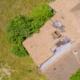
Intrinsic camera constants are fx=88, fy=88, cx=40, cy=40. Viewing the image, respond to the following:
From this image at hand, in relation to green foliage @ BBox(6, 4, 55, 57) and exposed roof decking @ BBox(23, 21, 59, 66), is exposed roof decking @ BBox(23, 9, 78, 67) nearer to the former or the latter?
exposed roof decking @ BBox(23, 21, 59, 66)

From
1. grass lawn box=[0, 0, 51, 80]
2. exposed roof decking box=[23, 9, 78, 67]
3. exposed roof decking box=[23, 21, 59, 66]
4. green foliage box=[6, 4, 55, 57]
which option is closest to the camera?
exposed roof decking box=[23, 9, 78, 67]

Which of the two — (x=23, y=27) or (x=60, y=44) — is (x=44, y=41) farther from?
(x=23, y=27)

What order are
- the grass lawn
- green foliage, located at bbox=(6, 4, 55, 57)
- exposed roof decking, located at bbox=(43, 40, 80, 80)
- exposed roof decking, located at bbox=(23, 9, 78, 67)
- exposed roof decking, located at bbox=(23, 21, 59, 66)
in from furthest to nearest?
the grass lawn
green foliage, located at bbox=(6, 4, 55, 57)
exposed roof decking, located at bbox=(23, 21, 59, 66)
exposed roof decking, located at bbox=(23, 9, 78, 67)
exposed roof decking, located at bbox=(43, 40, 80, 80)

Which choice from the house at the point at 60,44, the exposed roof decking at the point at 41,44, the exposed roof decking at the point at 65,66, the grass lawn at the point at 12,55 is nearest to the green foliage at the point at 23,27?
the exposed roof decking at the point at 41,44

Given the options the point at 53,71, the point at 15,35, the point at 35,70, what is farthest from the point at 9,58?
the point at 53,71

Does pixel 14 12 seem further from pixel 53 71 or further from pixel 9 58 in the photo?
pixel 53 71

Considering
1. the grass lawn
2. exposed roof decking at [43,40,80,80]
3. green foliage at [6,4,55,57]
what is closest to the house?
exposed roof decking at [43,40,80,80]
